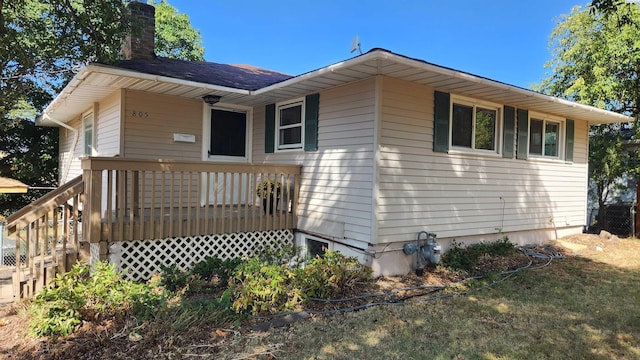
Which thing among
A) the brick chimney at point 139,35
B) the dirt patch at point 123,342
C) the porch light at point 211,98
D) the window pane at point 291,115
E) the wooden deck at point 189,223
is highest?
the brick chimney at point 139,35

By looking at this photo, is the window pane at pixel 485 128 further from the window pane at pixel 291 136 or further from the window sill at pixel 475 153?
the window pane at pixel 291 136

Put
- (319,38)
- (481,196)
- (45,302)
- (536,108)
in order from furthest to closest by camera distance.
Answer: (319,38) → (536,108) → (481,196) → (45,302)

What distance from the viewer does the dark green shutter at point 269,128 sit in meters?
7.46

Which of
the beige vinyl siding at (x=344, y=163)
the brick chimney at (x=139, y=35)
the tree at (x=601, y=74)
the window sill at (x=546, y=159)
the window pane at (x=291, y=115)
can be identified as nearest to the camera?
the beige vinyl siding at (x=344, y=163)

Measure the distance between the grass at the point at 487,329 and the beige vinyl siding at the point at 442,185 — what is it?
1.42m

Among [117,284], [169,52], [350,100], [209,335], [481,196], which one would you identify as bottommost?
[209,335]

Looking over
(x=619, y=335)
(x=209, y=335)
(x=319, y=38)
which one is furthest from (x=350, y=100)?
(x=319, y=38)

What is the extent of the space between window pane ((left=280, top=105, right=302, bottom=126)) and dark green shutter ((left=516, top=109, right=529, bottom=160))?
4.26m

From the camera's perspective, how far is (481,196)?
22.4ft

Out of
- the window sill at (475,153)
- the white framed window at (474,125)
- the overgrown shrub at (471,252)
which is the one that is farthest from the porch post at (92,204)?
the white framed window at (474,125)

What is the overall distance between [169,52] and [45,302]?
2270 centimetres

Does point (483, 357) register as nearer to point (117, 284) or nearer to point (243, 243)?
point (117, 284)

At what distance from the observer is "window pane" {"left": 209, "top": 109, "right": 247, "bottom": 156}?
25.0 feet

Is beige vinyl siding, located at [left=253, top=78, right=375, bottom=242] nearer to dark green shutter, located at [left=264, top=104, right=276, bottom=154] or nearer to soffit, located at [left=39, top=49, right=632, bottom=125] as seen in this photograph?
soffit, located at [left=39, top=49, right=632, bottom=125]
